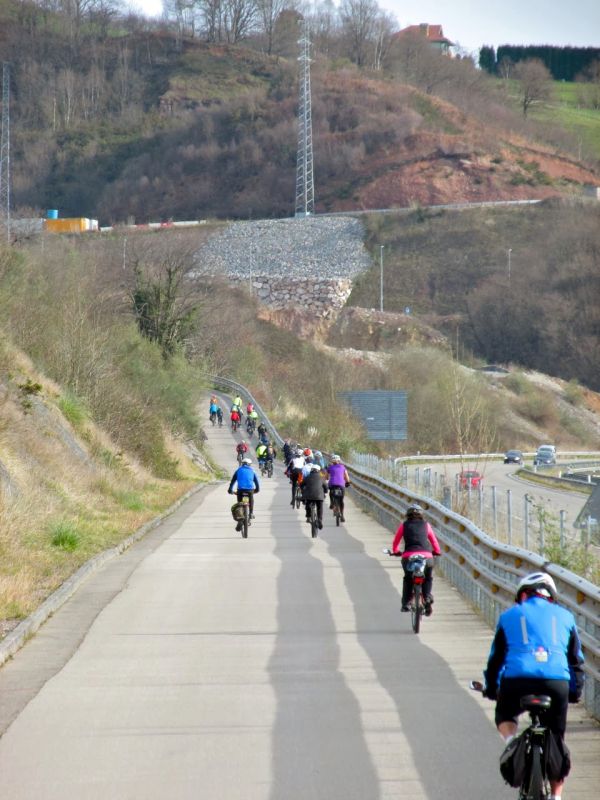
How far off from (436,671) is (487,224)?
11898 centimetres

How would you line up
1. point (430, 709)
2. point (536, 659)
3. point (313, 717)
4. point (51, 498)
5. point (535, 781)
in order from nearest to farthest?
point (535, 781) → point (536, 659) → point (313, 717) → point (430, 709) → point (51, 498)

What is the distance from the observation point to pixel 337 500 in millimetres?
26969

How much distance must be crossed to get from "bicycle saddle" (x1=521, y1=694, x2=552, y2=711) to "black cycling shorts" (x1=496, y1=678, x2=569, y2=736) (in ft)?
0.15

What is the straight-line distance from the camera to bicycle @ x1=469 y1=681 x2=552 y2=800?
19.3ft

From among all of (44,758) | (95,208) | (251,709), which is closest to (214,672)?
(251,709)

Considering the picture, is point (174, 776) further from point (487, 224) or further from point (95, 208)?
point (95, 208)

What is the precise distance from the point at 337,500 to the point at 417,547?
14.0 m

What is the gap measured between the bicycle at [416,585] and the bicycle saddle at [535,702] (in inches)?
245

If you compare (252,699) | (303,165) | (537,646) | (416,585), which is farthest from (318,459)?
(303,165)

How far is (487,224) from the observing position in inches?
4978

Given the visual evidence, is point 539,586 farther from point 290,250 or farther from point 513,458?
point 290,250

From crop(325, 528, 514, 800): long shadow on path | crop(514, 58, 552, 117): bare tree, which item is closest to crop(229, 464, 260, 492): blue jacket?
crop(325, 528, 514, 800): long shadow on path

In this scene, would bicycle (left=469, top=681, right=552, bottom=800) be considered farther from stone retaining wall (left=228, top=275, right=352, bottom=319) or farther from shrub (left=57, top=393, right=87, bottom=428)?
stone retaining wall (left=228, top=275, right=352, bottom=319)

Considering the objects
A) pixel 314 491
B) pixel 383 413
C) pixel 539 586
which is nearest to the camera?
pixel 539 586
